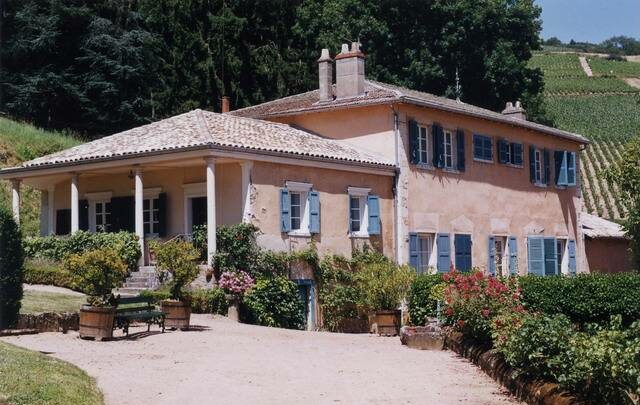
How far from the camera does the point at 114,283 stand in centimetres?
1612

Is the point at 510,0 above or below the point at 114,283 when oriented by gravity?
above

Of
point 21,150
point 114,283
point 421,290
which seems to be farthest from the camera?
point 21,150

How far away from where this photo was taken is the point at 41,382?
32.1 ft

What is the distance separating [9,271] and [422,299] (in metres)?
8.61

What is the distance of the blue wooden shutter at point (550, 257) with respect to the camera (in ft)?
107

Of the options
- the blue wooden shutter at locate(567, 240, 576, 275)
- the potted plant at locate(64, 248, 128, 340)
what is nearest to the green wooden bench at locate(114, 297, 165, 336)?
the potted plant at locate(64, 248, 128, 340)

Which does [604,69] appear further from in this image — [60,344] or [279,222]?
[60,344]

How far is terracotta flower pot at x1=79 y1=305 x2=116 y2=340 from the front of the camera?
617 inches

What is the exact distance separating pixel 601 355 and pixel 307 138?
17.7 metres

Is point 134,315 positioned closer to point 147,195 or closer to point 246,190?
point 246,190

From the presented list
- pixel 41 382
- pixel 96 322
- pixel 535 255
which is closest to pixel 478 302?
pixel 96 322

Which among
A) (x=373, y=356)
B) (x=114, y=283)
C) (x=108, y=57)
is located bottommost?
(x=373, y=356)

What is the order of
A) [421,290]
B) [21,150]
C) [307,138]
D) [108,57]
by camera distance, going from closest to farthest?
[421,290] < [307,138] < [21,150] < [108,57]

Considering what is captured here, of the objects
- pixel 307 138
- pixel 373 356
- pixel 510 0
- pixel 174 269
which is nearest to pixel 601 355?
pixel 373 356
